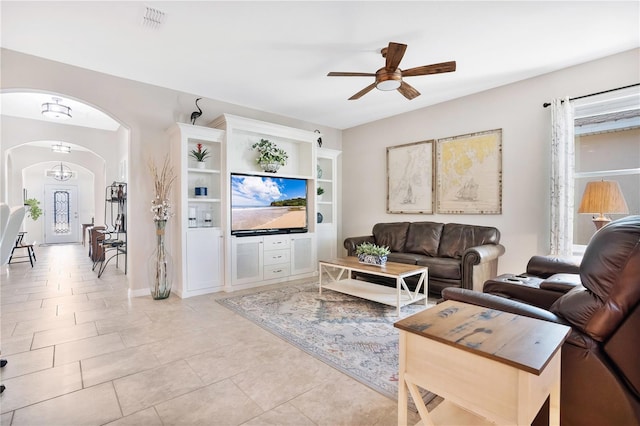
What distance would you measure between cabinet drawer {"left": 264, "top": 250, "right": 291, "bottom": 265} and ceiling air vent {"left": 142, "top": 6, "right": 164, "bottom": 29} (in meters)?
3.11

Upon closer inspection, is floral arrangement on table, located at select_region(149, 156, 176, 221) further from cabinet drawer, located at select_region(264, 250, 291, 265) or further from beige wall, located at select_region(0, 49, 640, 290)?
cabinet drawer, located at select_region(264, 250, 291, 265)

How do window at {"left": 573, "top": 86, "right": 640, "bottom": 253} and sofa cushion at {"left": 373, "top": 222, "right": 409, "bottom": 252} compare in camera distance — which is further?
sofa cushion at {"left": 373, "top": 222, "right": 409, "bottom": 252}

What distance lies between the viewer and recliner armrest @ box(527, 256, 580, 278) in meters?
2.80

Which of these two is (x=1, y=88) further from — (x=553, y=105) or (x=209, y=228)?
(x=553, y=105)

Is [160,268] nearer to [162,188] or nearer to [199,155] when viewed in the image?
[162,188]

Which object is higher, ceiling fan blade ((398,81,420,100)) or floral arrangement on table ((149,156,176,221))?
ceiling fan blade ((398,81,420,100))

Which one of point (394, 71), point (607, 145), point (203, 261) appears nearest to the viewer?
point (394, 71)

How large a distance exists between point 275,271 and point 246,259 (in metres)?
0.56

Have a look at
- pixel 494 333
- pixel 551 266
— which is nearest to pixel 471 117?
pixel 551 266

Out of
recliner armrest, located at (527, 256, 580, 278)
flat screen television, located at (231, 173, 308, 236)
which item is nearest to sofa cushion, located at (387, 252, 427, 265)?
recliner armrest, located at (527, 256, 580, 278)

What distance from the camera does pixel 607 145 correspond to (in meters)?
3.56

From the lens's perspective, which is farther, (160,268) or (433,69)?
(160,268)

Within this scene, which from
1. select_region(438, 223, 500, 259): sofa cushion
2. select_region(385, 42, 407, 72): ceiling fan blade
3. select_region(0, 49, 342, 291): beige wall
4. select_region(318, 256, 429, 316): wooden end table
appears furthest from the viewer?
select_region(438, 223, 500, 259): sofa cushion

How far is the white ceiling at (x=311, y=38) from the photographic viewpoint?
8.58 feet
